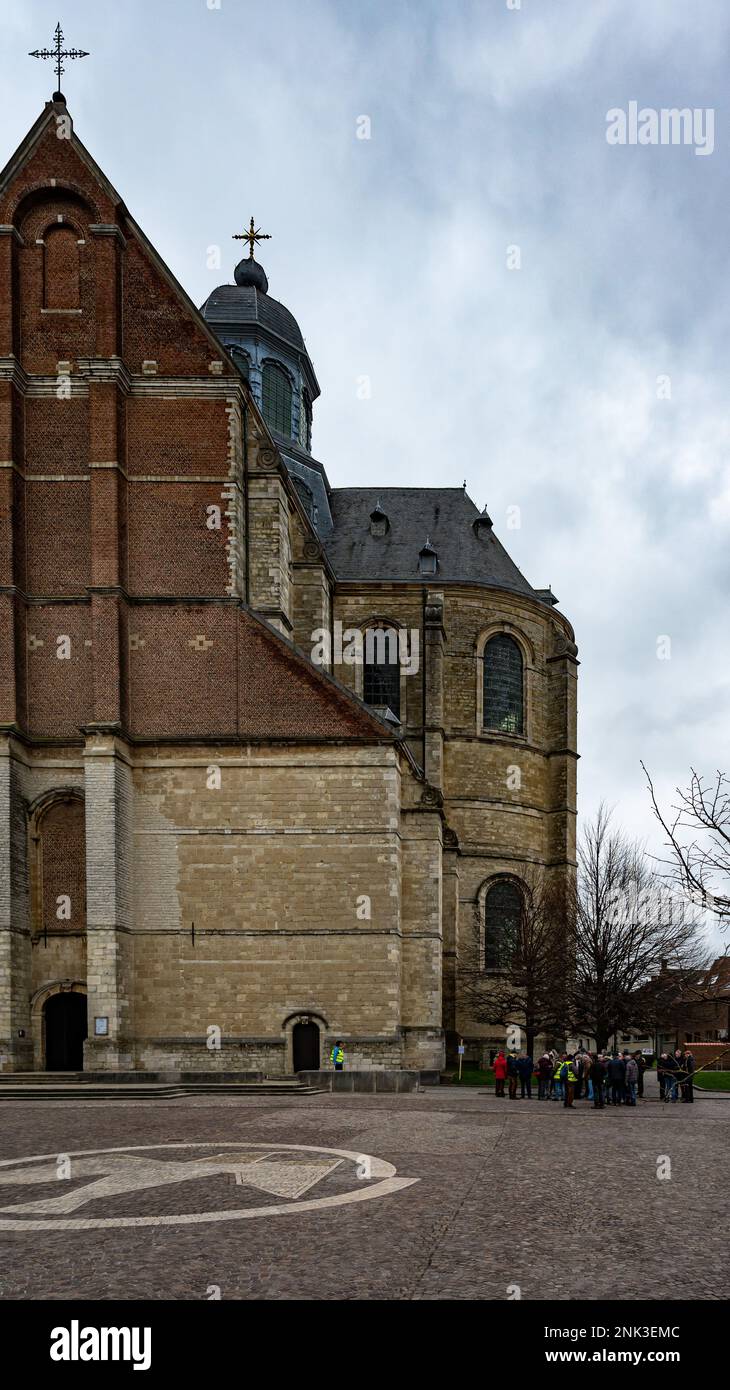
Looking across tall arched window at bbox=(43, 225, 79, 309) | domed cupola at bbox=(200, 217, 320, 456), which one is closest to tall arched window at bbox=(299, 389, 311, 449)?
domed cupola at bbox=(200, 217, 320, 456)

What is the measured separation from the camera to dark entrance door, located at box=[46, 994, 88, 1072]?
3300 cm

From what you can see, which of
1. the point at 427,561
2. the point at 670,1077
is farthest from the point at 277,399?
the point at 670,1077

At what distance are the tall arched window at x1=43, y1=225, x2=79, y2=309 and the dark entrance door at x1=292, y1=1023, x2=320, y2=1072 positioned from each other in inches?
756

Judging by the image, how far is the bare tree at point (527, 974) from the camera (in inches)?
1614

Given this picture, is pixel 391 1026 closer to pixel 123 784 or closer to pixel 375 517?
pixel 123 784

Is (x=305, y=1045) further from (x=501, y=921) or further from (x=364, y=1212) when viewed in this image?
(x=364, y=1212)

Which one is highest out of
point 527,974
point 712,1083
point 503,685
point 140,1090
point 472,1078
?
point 503,685

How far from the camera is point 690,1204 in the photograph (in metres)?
11.1

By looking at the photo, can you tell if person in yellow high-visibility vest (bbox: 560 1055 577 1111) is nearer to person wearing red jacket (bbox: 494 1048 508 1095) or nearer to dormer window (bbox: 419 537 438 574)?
person wearing red jacket (bbox: 494 1048 508 1095)

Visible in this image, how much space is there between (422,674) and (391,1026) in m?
16.7

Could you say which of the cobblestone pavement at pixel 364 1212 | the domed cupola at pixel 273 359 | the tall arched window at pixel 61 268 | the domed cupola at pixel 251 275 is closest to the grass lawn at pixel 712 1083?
the cobblestone pavement at pixel 364 1212

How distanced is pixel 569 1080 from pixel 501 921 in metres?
20.7

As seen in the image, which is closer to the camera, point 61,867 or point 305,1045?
point 305,1045

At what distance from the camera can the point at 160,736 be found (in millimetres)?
33156
